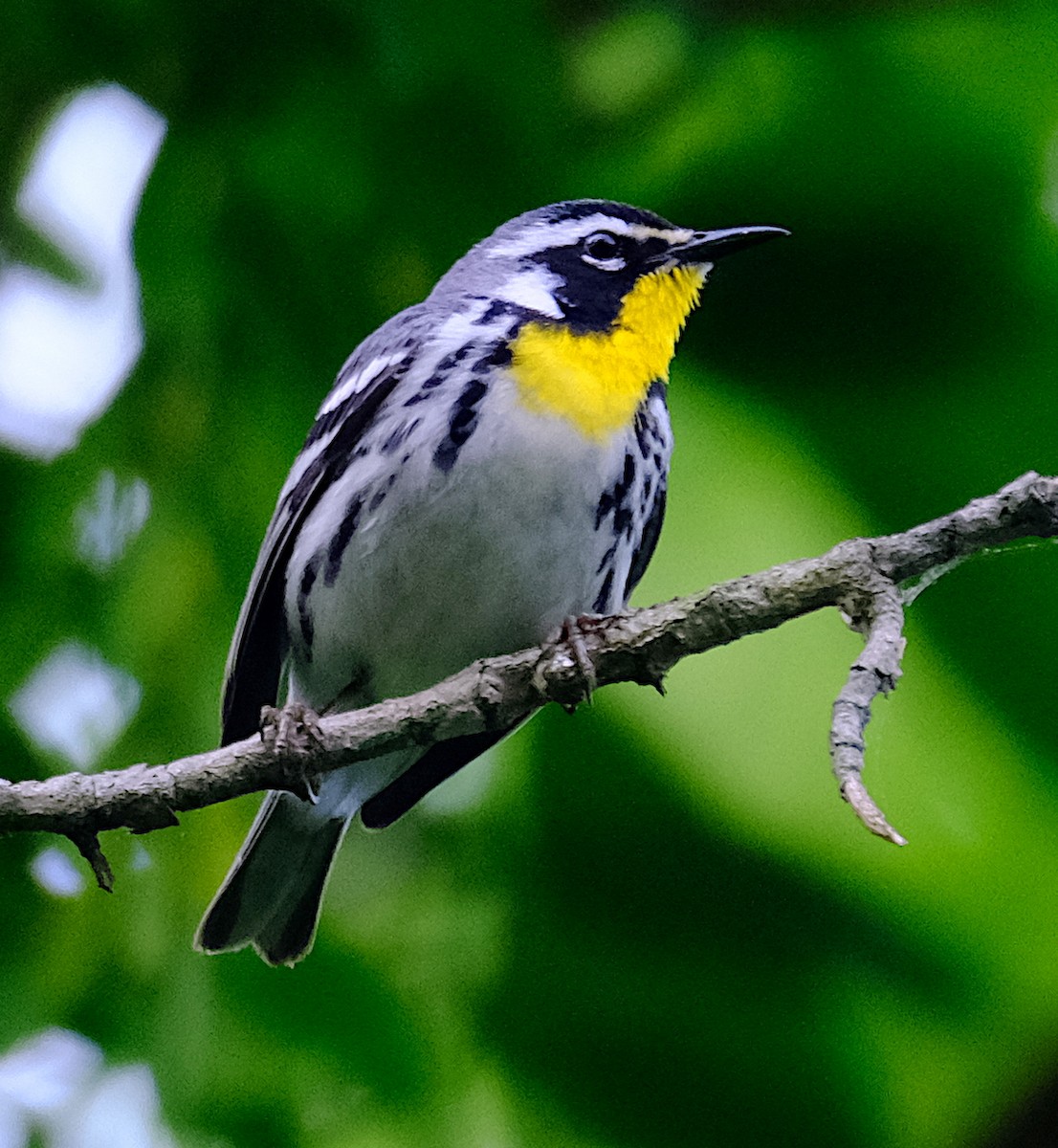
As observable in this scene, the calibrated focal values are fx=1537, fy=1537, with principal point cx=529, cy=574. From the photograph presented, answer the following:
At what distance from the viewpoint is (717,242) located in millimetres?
2432

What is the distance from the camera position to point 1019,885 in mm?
1986

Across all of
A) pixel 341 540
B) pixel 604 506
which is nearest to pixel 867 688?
pixel 604 506

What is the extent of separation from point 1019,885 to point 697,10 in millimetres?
1386

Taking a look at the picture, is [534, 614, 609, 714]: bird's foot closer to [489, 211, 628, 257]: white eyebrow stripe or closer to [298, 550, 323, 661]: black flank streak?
[298, 550, 323, 661]: black flank streak

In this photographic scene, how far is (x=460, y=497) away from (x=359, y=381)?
0.27 meters

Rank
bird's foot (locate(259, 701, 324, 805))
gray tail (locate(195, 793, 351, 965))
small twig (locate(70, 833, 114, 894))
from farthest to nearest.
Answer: gray tail (locate(195, 793, 351, 965)) → bird's foot (locate(259, 701, 324, 805)) → small twig (locate(70, 833, 114, 894))

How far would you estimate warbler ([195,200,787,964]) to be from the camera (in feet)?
7.77

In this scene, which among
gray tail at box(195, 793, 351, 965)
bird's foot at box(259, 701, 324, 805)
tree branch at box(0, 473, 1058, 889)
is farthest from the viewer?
gray tail at box(195, 793, 351, 965)

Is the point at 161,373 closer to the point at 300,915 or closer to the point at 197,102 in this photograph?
the point at 197,102

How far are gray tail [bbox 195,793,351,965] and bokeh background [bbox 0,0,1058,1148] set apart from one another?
51 millimetres

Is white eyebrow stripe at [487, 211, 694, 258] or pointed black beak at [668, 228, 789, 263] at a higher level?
white eyebrow stripe at [487, 211, 694, 258]

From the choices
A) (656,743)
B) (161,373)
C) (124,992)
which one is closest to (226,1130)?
(124,992)

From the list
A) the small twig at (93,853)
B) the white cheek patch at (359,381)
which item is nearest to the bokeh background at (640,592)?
the white cheek patch at (359,381)

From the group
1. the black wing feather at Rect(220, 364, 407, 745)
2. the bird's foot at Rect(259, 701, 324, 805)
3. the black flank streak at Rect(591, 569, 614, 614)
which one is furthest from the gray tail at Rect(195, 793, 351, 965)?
the black flank streak at Rect(591, 569, 614, 614)
